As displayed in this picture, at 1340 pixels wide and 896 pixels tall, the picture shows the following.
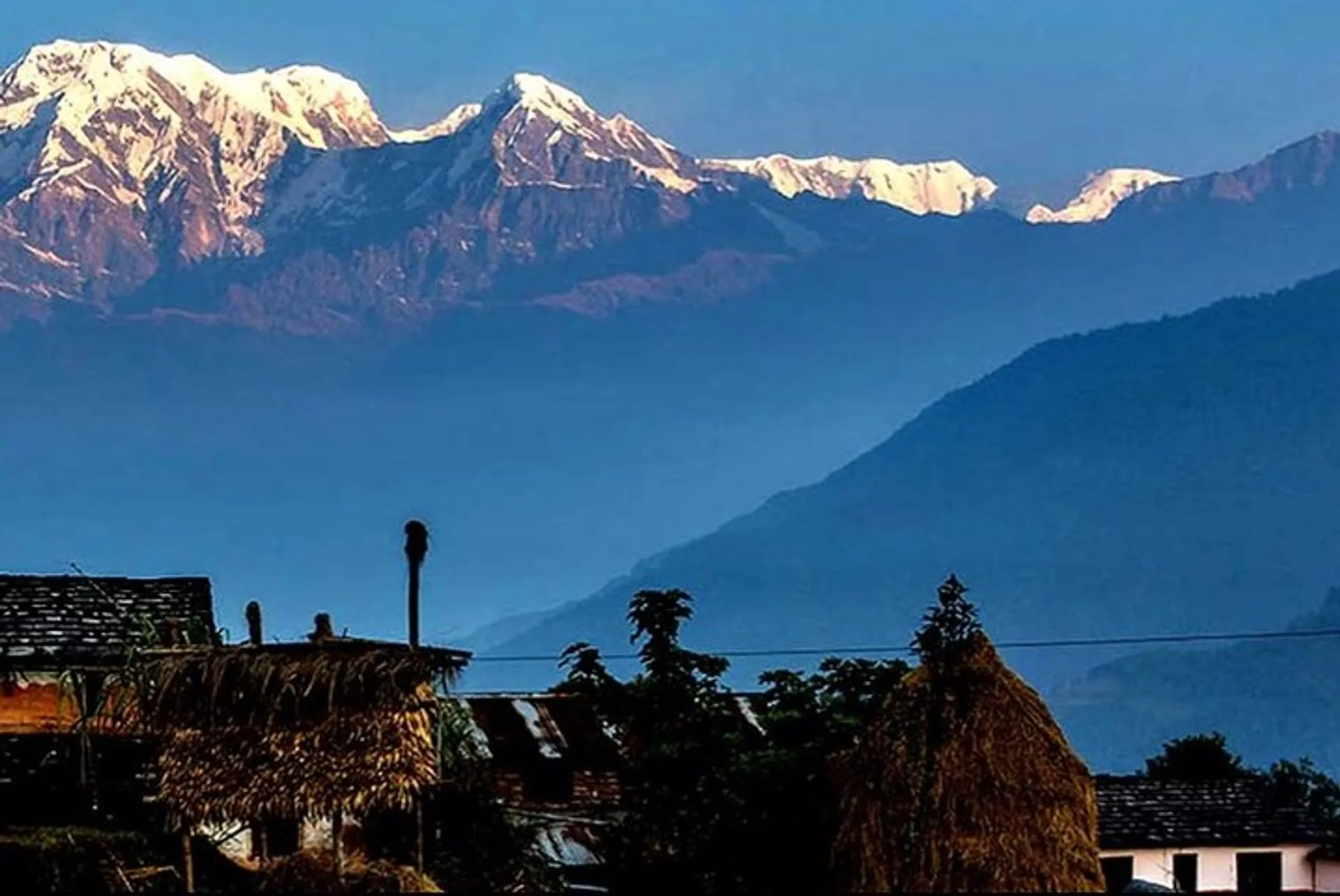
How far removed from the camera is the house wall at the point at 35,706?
31.2m

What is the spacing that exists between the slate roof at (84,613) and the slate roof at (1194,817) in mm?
18517

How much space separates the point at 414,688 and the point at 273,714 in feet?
4.71

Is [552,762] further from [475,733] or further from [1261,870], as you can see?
[1261,870]

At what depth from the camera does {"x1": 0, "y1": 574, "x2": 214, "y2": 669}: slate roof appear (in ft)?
102

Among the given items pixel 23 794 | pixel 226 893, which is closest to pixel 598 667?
pixel 23 794

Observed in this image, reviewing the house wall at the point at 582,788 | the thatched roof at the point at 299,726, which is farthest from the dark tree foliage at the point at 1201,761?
the thatched roof at the point at 299,726

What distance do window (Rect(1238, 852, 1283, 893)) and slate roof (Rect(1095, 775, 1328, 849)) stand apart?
334mm

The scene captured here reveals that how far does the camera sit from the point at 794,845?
29391 millimetres

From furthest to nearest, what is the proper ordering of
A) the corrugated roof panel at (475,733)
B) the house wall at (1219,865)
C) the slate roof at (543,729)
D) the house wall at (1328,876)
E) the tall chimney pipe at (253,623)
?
1. the house wall at (1328,876)
2. the house wall at (1219,865)
3. the slate roof at (543,729)
4. the corrugated roof panel at (475,733)
5. the tall chimney pipe at (253,623)

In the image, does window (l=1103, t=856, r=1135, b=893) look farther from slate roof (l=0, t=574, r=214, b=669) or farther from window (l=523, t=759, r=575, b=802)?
slate roof (l=0, t=574, r=214, b=669)

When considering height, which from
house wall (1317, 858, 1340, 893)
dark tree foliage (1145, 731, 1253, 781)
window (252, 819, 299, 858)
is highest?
dark tree foliage (1145, 731, 1253, 781)

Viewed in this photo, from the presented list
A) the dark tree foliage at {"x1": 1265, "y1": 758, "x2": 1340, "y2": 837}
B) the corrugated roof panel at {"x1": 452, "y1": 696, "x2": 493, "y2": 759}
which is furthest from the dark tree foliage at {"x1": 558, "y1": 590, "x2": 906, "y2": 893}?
the dark tree foliage at {"x1": 1265, "y1": 758, "x2": 1340, "y2": 837}

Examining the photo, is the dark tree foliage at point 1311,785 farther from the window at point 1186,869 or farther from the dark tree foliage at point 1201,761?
the window at point 1186,869

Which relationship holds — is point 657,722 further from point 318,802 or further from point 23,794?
point 318,802
